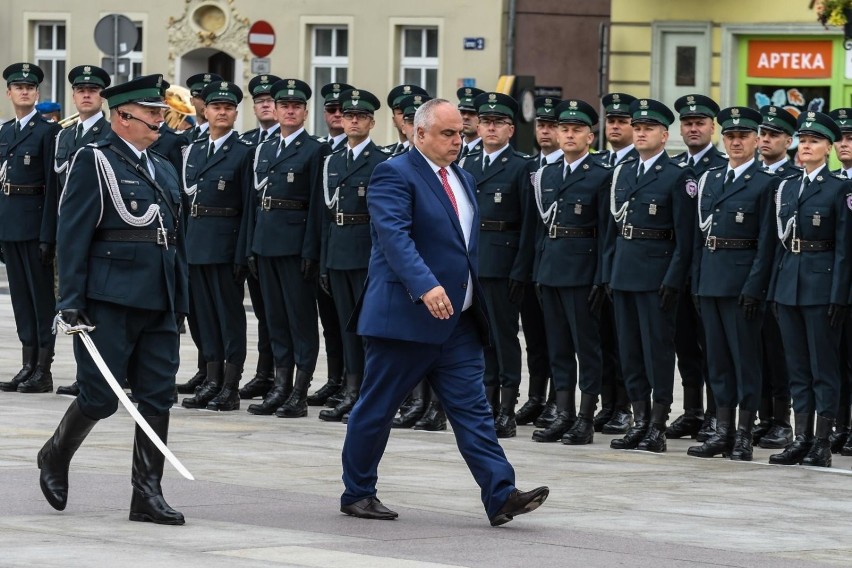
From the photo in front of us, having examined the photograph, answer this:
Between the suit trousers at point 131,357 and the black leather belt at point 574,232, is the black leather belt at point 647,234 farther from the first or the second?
the suit trousers at point 131,357

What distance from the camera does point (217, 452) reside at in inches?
490

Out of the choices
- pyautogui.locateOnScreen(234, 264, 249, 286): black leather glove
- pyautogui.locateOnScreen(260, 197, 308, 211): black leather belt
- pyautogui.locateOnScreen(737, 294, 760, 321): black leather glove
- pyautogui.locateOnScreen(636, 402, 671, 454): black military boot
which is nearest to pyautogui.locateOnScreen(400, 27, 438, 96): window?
pyautogui.locateOnScreen(234, 264, 249, 286): black leather glove

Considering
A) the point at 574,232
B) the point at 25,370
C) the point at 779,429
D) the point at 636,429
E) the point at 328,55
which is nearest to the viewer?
the point at 636,429

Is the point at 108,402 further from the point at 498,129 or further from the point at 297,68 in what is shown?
the point at 297,68

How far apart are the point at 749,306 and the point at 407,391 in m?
3.33

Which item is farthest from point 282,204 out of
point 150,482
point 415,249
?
point 150,482

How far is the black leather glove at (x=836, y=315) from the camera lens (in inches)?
494

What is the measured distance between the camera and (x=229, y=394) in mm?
14992

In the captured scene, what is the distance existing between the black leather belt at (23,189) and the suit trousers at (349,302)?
2.30m

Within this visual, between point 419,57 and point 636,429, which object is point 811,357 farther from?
point 419,57

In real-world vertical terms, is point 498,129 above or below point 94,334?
above


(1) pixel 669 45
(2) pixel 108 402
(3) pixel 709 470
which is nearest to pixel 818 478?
(3) pixel 709 470

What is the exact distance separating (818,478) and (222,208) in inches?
189

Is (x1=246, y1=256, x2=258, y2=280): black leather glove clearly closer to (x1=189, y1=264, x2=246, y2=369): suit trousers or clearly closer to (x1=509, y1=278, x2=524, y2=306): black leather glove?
(x1=189, y1=264, x2=246, y2=369): suit trousers
